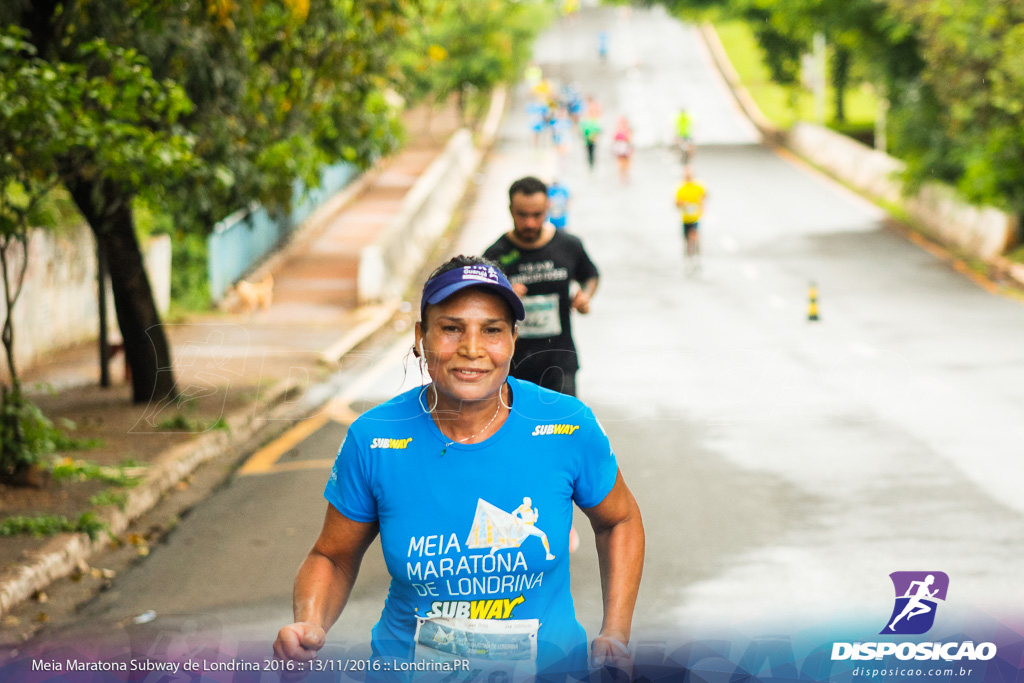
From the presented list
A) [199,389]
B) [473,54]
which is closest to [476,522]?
[199,389]

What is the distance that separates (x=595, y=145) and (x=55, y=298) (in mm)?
23906

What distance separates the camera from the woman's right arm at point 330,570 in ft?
10.6

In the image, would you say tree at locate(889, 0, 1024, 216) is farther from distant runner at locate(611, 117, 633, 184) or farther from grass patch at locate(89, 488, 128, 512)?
grass patch at locate(89, 488, 128, 512)

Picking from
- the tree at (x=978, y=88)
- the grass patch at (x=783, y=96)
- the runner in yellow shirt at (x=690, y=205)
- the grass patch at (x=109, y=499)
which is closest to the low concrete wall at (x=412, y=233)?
the runner in yellow shirt at (x=690, y=205)

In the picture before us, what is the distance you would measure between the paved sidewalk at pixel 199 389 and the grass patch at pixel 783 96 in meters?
25.1

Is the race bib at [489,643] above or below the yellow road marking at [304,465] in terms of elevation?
above

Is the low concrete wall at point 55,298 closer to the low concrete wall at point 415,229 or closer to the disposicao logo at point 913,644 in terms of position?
the low concrete wall at point 415,229

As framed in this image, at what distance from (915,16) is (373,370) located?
1338 centimetres

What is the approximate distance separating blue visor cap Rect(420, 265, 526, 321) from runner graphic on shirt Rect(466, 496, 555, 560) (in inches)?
18.9

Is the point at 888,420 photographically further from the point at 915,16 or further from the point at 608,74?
the point at 608,74

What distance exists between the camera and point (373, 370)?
628 inches

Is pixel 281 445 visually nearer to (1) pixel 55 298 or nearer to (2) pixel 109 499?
(2) pixel 109 499

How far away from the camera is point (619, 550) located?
3.35 m

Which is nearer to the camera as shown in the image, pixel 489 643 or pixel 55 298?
pixel 489 643
